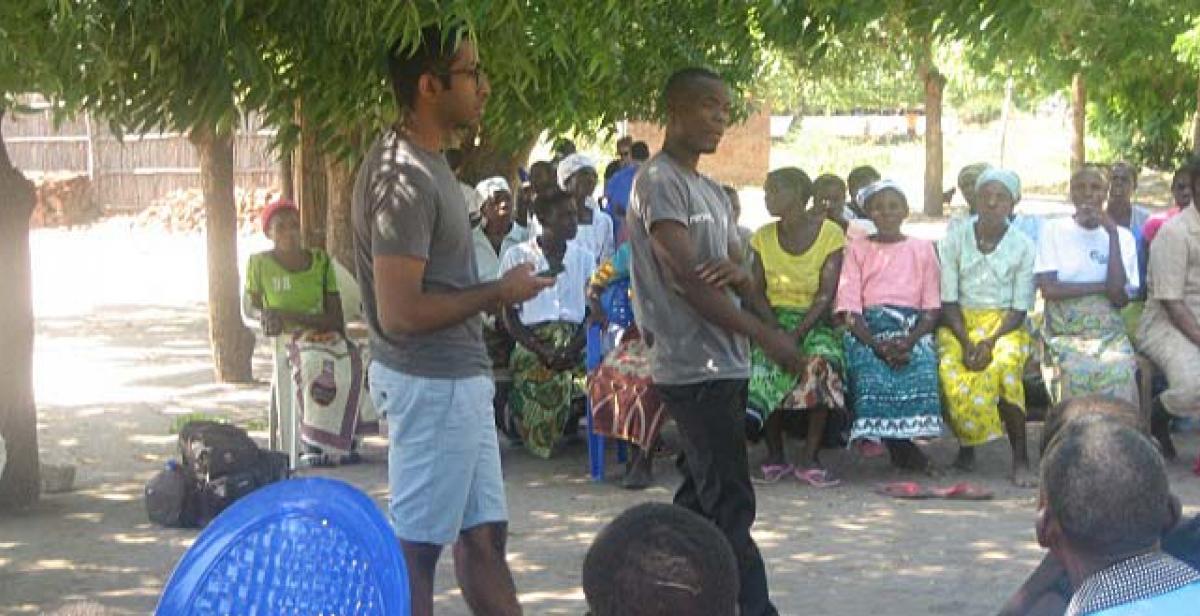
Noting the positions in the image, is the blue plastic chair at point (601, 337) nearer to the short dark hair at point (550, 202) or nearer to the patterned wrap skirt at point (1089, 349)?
the short dark hair at point (550, 202)

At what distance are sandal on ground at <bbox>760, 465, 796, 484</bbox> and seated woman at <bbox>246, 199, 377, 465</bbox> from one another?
6.89 feet

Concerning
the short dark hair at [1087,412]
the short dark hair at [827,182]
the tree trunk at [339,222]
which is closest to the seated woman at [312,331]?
the tree trunk at [339,222]

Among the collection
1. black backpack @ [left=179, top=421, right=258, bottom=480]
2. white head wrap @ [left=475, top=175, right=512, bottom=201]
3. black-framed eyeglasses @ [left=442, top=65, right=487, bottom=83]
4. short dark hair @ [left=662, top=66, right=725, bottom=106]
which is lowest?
black backpack @ [left=179, top=421, right=258, bottom=480]

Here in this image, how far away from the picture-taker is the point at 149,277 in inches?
805

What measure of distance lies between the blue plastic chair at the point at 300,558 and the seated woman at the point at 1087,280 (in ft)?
19.4

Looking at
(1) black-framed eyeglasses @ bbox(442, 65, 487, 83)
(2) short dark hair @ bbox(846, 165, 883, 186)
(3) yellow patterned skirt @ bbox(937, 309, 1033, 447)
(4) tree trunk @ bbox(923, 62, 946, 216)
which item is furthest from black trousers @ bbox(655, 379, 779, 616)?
(4) tree trunk @ bbox(923, 62, 946, 216)

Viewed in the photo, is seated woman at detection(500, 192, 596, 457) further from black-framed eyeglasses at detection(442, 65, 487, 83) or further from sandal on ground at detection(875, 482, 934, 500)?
black-framed eyeglasses at detection(442, 65, 487, 83)

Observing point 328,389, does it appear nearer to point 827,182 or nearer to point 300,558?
point 827,182

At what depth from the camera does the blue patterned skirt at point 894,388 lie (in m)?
8.04

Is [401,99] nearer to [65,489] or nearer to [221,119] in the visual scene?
[221,119]

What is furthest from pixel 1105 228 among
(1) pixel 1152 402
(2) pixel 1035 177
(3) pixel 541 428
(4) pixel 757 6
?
(2) pixel 1035 177

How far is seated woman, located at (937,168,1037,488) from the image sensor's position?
805 cm

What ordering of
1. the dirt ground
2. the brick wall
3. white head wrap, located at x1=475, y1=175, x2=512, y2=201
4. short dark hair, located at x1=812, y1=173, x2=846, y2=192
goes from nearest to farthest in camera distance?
the dirt ground, short dark hair, located at x1=812, y1=173, x2=846, y2=192, white head wrap, located at x1=475, y1=175, x2=512, y2=201, the brick wall

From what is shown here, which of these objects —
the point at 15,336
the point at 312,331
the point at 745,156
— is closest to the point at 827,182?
the point at 312,331
